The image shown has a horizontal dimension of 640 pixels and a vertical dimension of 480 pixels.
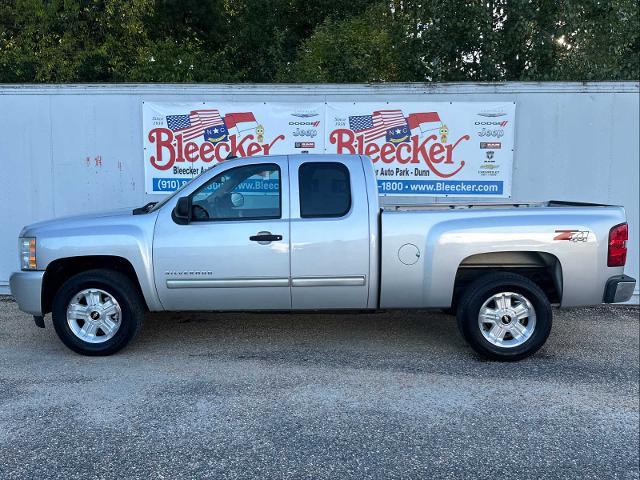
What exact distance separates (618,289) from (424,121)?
3.55 meters

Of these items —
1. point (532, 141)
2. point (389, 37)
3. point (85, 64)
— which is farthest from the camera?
point (85, 64)

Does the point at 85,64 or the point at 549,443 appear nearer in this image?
the point at 549,443

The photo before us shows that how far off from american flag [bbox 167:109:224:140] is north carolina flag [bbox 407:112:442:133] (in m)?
2.56

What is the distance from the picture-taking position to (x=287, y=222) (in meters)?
5.31

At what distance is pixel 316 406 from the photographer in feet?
14.3

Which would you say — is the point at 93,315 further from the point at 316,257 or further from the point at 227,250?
the point at 316,257

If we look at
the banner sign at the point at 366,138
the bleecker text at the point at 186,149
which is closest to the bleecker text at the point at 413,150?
the banner sign at the point at 366,138

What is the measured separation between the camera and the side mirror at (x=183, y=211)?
5.25m

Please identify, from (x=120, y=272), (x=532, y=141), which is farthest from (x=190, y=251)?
(x=532, y=141)

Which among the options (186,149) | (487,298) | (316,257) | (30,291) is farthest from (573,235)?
(186,149)

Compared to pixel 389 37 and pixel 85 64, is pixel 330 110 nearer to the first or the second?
pixel 389 37

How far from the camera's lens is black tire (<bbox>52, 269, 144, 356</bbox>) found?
5.33 meters

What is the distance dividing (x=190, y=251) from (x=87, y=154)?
3588 mm

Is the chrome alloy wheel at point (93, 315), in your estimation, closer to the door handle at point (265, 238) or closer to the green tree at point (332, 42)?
the door handle at point (265, 238)
